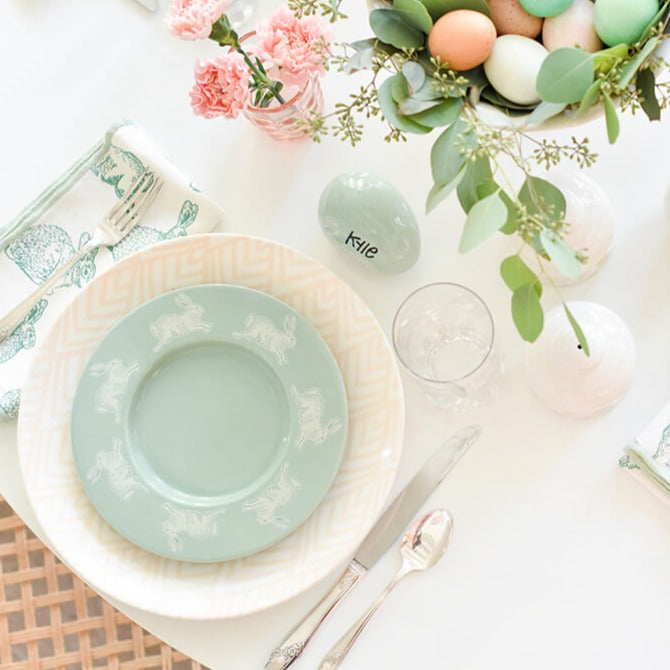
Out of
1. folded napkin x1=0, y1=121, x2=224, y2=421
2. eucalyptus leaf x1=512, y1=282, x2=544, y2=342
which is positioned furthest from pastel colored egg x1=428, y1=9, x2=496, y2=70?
folded napkin x1=0, y1=121, x2=224, y2=421

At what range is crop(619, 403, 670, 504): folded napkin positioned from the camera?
0.94 m

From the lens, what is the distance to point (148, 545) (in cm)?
96

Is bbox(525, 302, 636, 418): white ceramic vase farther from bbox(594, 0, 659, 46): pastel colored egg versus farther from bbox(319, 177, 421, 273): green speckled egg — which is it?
bbox(594, 0, 659, 46): pastel colored egg

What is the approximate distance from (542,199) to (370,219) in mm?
211

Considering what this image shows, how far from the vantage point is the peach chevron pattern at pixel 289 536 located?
3.12ft

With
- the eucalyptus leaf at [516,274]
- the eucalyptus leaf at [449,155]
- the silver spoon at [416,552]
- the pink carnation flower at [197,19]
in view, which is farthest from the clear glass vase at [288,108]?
the silver spoon at [416,552]

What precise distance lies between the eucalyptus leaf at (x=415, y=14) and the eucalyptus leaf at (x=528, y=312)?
0.24 metres

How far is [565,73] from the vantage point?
69 centimetres

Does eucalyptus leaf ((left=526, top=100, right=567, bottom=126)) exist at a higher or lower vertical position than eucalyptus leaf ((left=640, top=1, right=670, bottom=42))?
lower

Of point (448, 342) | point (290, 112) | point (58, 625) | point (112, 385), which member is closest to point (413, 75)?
point (290, 112)

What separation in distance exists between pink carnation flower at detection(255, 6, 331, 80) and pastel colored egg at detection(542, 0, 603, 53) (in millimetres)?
196

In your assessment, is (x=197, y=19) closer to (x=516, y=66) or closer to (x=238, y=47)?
(x=238, y=47)

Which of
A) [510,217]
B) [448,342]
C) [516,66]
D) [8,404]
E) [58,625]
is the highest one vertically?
[516,66]

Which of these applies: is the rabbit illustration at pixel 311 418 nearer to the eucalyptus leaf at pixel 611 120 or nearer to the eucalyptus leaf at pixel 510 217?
the eucalyptus leaf at pixel 510 217
